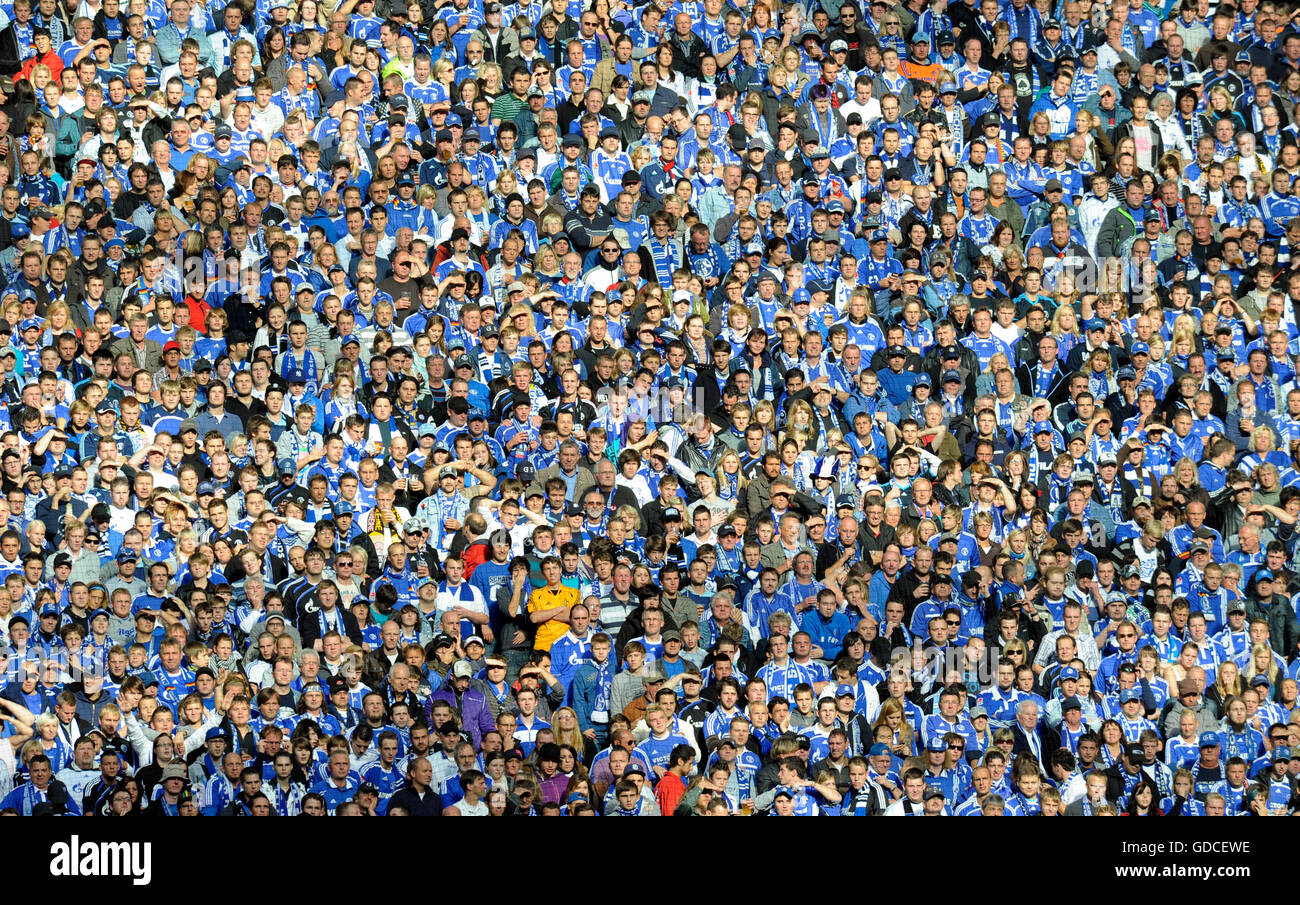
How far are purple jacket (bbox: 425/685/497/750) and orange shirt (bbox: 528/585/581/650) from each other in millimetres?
585

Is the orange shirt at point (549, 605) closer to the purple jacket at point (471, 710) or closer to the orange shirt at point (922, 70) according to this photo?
the purple jacket at point (471, 710)

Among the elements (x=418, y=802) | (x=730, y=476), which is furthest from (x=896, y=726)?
(x=418, y=802)

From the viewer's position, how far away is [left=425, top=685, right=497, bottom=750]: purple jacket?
14.2 m

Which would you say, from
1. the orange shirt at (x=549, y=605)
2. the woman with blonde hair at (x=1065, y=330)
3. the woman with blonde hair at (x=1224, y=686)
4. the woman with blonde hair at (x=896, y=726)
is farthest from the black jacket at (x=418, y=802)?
the woman with blonde hair at (x=1065, y=330)

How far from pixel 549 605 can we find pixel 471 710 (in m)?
0.98

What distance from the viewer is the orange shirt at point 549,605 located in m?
14.7

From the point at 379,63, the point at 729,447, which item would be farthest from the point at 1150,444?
the point at 379,63

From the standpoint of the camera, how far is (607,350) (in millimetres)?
15773

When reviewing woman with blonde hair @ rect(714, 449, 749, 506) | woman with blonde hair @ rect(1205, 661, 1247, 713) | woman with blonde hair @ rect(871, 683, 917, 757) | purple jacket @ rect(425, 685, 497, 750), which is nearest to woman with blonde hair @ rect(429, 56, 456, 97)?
woman with blonde hair @ rect(714, 449, 749, 506)

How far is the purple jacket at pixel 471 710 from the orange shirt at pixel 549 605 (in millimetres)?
585

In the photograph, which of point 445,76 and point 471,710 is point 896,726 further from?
point 445,76

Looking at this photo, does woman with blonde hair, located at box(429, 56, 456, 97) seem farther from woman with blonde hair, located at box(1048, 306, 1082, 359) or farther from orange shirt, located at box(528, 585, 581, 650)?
woman with blonde hair, located at box(1048, 306, 1082, 359)
